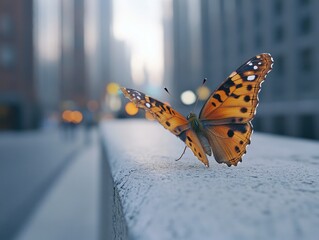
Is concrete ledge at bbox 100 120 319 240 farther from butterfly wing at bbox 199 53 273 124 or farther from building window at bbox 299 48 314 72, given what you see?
building window at bbox 299 48 314 72


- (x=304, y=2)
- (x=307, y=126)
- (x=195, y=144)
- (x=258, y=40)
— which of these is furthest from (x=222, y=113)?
(x=258, y=40)

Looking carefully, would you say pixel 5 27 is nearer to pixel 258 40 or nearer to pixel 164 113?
pixel 258 40

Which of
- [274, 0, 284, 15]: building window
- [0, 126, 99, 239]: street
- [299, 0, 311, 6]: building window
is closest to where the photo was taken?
[0, 126, 99, 239]: street

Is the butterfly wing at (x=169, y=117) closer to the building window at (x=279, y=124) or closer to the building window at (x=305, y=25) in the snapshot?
the building window at (x=305, y=25)

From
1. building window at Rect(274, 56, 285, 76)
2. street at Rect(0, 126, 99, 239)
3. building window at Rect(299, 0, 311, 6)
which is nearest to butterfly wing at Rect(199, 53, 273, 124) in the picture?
street at Rect(0, 126, 99, 239)

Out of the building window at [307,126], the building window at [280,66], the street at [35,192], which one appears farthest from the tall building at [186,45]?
the street at [35,192]

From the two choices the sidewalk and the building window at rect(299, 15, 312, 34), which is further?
the building window at rect(299, 15, 312, 34)

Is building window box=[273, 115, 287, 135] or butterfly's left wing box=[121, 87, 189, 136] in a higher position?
butterfly's left wing box=[121, 87, 189, 136]

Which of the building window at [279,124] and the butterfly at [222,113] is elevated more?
the butterfly at [222,113]
